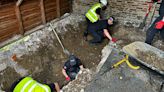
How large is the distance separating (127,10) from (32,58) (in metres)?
3.47

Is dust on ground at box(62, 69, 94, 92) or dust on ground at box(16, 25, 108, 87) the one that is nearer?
dust on ground at box(62, 69, 94, 92)

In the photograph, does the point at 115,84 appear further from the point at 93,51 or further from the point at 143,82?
the point at 93,51

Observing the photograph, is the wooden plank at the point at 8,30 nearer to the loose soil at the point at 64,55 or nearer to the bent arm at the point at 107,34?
the loose soil at the point at 64,55

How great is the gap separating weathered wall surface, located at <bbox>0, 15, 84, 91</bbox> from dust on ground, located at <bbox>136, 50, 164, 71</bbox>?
2285 mm

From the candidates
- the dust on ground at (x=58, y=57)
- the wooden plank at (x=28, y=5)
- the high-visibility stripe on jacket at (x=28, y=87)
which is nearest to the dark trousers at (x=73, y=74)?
the dust on ground at (x=58, y=57)

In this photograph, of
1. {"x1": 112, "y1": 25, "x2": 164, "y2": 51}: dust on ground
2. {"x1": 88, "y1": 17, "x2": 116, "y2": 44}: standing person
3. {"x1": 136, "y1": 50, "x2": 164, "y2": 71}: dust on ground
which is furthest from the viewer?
{"x1": 88, "y1": 17, "x2": 116, "y2": 44}: standing person

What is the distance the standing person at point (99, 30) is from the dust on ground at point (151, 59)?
174cm

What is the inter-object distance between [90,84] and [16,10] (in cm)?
266

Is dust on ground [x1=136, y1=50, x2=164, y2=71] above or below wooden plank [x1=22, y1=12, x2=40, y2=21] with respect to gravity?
below

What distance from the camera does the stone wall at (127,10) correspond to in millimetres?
6328

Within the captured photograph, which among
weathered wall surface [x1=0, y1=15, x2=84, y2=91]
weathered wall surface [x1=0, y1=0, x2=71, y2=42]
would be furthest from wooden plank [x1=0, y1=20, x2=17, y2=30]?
weathered wall surface [x1=0, y1=15, x2=84, y2=91]

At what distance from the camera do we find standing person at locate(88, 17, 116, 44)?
6.15m

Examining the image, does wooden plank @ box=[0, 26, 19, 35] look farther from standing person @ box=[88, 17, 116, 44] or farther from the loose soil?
standing person @ box=[88, 17, 116, 44]

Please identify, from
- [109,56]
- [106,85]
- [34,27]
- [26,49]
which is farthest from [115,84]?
[34,27]
